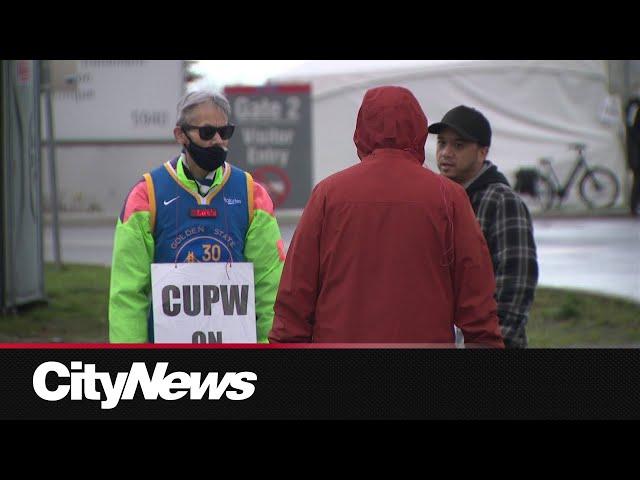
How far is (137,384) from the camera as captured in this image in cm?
432

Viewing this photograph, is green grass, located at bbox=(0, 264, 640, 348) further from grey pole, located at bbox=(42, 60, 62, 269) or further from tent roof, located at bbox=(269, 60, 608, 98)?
tent roof, located at bbox=(269, 60, 608, 98)

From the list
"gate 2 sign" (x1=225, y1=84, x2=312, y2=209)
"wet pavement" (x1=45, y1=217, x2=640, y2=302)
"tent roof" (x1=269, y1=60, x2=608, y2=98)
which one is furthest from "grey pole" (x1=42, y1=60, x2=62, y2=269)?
"gate 2 sign" (x1=225, y1=84, x2=312, y2=209)

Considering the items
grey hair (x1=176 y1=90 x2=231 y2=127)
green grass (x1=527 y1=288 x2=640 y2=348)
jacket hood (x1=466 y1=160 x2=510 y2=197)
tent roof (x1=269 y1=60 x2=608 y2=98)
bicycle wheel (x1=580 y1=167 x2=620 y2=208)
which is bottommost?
green grass (x1=527 y1=288 x2=640 y2=348)

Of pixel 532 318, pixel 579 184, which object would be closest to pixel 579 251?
pixel 532 318

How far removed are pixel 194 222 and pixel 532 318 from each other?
4.03m

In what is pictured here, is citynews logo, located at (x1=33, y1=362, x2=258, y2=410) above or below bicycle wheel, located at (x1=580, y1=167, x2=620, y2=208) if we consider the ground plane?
below

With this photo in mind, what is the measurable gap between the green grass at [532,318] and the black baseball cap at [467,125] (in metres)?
1.94

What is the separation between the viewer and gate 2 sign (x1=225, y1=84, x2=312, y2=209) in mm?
6429

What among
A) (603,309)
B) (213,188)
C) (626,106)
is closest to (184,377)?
(213,188)

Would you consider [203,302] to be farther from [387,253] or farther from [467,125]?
[467,125]

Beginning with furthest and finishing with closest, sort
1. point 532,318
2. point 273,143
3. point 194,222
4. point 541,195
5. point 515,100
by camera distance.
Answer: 1. point 515,100
2. point 541,195
3. point 532,318
4. point 273,143
5. point 194,222

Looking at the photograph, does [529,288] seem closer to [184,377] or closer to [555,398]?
[555,398]

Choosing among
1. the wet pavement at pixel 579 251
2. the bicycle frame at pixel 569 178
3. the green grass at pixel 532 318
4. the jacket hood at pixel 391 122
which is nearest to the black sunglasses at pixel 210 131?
the jacket hood at pixel 391 122

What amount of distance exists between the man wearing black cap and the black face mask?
0.75 meters
